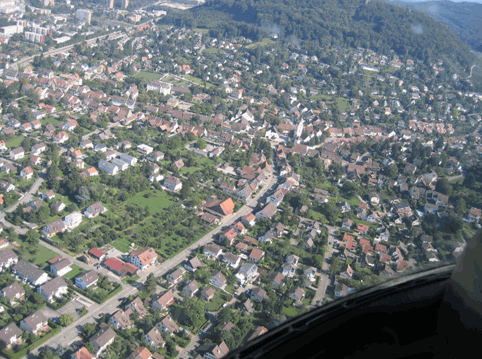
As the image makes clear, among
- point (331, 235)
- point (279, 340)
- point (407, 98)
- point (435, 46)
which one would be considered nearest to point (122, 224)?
point (331, 235)

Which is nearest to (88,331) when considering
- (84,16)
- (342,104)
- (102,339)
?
(102,339)

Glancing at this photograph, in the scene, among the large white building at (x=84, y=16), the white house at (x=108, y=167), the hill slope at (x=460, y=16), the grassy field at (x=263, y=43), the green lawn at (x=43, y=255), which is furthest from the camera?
the large white building at (x=84, y=16)

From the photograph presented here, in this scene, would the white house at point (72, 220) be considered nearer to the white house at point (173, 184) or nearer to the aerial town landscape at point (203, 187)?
the aerial town landscape at point (203, 187)

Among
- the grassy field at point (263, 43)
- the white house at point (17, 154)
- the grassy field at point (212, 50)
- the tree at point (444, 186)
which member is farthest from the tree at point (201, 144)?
the grassy field at point (263, 43)

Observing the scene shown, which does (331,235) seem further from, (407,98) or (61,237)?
(407,98)

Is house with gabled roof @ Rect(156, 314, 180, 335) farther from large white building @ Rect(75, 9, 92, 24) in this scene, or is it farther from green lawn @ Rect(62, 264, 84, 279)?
large white building @ Rect(75, 9, 92, 24)
